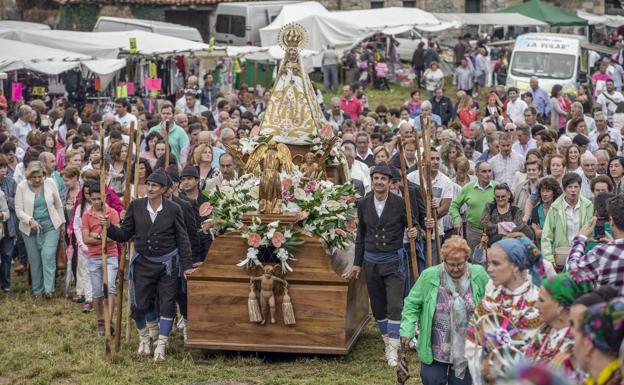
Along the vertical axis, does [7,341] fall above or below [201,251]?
below

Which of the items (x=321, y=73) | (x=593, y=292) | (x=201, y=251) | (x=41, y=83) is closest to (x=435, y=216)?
(x=201, y=251)

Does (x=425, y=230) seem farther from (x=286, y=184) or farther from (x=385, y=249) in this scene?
(x=286, y=184)

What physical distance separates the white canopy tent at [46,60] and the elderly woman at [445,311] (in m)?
15.5

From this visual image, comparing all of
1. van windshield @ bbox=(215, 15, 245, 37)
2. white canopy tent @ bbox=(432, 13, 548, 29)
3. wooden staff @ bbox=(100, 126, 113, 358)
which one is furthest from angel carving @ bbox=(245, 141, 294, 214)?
white canopy tent @ bbox=(432, 13, 548, 29)

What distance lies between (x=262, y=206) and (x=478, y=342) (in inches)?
164

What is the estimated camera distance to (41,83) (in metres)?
26.8

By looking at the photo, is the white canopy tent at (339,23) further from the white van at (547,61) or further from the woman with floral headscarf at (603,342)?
the woman with floral headscarf at (603,342)

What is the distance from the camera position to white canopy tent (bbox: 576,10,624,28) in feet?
149

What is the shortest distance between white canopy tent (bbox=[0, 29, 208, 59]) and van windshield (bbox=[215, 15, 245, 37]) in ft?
34.5

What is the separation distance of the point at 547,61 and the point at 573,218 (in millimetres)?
20113

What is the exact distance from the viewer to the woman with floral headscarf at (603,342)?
5.27 meters

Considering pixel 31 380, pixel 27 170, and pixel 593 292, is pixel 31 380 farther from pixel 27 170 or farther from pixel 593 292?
pixel 593 292

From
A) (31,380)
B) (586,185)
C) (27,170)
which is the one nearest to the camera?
(31,380)

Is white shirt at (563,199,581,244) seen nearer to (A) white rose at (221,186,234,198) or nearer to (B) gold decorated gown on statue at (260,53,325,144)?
(B) gold decorated gown on statue at (260,53,325,144)
